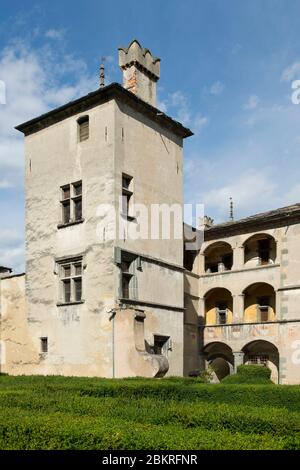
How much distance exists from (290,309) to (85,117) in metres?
15.8

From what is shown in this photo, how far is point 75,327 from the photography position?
22.7 metres

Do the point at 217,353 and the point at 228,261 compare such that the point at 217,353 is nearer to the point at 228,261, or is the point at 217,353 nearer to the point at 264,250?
the point at 228,261

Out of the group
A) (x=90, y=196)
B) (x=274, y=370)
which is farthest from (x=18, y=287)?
(x=274, y=370)

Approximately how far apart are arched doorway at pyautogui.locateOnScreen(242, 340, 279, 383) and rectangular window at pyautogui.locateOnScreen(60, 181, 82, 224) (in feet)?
45.9

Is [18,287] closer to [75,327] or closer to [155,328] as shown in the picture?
[75,327]

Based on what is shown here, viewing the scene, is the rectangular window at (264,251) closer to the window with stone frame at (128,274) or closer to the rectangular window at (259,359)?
the rectangular window at (259,359)

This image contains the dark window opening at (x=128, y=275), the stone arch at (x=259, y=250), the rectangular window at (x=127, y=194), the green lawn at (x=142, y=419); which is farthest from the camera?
the stone arch at (x=259, y=250)

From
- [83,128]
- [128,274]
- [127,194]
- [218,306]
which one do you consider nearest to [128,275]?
[128,274]

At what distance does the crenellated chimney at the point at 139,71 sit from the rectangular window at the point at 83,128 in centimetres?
356

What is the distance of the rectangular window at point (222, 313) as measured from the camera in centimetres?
3406

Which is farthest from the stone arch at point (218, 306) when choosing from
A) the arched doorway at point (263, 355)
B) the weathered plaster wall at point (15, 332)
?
the weathered plaster wall at point (15, 332)

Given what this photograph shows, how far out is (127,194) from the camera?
23.8 m

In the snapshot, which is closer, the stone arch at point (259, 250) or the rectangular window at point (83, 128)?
the rectangular window at point (83, 128)
